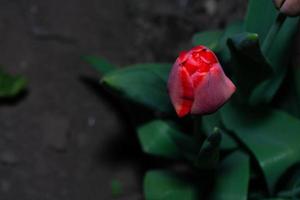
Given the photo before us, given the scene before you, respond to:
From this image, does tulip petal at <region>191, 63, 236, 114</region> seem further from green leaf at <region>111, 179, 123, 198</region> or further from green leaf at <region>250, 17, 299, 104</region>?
green leaf at <region>111, 179, 123, 198</region>

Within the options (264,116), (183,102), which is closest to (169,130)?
(264,116)

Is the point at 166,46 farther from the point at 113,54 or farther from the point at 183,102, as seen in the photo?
the point at 183,102

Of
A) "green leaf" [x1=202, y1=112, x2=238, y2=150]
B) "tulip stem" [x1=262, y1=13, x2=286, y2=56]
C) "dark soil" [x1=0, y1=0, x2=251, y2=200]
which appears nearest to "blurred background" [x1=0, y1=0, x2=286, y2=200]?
"dark soil" [x1=0, y1=0, x2=251, y2=200]

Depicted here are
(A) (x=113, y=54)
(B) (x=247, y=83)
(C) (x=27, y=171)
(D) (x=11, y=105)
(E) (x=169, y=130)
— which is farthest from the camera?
(A) (x=113, y=54)

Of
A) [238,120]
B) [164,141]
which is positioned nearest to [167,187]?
[164,141]

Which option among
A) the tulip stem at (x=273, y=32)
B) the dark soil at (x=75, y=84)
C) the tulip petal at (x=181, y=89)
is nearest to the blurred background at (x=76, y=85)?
the dark soil at (x=75, y=84)

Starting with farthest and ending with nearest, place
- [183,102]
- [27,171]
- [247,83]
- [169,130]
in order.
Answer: [27,171] → [169,130] → [247,83] → [183,102]

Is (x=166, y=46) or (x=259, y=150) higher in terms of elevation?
(x=259, y=150)
